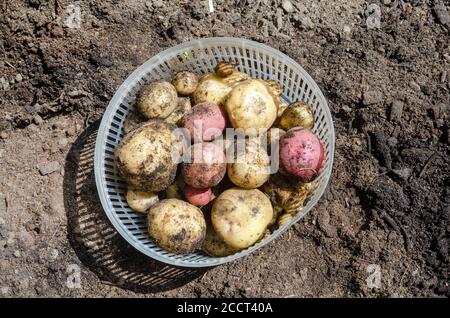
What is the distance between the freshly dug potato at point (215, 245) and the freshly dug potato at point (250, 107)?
530 mm

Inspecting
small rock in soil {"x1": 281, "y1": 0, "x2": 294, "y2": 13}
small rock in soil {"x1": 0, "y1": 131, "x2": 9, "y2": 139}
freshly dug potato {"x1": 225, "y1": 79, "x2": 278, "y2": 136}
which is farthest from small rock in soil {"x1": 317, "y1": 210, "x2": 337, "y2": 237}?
small rock in soil {"x1": 0, "y1": 131, "x2": 9, "y2": 139}

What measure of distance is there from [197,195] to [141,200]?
281 millimetres

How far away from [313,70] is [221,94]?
1.97 ft

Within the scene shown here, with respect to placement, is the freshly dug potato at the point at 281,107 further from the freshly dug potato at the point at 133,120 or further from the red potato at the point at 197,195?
the freshly dug potato at the point at 133,120

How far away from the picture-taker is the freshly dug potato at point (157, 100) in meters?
2.50

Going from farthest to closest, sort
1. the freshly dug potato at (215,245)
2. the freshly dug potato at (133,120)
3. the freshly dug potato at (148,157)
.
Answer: the freshly dug potato at (133,120) → the freshly dug potato at (215,245) → the freshly dug potato at (148,157)

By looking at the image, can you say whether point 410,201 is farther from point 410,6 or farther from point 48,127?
point 48,127

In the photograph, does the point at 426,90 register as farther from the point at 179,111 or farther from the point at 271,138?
the point at 179,111

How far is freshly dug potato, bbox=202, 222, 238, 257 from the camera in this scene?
8.31 feet

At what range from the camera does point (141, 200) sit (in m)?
2.51

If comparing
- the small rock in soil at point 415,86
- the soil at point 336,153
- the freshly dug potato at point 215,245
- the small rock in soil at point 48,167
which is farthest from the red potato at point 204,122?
the small rock in soil at point 415,86

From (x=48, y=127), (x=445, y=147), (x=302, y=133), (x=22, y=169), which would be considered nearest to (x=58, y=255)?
(x=22, y=169)

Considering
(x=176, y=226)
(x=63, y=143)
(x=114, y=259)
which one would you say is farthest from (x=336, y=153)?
(x=63, y=143)

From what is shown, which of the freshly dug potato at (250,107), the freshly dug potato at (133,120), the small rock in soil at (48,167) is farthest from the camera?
the small rock in soil at (48,167)
